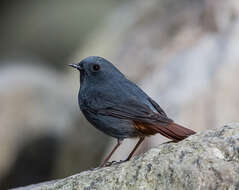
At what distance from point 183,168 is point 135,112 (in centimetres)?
164

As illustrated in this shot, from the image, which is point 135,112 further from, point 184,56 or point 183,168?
point 184,56

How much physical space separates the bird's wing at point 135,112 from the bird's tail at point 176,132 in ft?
0.54

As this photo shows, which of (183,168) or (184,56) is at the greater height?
(184,56)

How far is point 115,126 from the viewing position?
6.43m

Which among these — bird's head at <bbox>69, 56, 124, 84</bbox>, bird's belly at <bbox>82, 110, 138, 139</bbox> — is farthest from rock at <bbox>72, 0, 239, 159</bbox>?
bird's belly at <bbox>82, 110, 138, 139</bbox>

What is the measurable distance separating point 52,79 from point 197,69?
6018mm

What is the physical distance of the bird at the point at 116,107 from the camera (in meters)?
6.29

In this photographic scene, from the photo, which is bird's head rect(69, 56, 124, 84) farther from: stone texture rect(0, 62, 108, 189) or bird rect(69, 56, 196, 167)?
stone texture rect(0, 62, 108, 189)

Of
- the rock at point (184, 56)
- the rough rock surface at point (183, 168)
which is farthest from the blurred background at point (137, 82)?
the rough rock surface at point (183, 168)

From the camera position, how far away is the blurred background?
28.6ft

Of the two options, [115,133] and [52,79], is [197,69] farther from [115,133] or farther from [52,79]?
[52,79]

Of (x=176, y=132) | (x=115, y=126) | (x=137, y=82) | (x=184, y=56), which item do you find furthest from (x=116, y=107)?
(x=137, y=82)

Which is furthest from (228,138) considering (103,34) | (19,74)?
(103,34)

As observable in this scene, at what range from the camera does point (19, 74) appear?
13828mm
